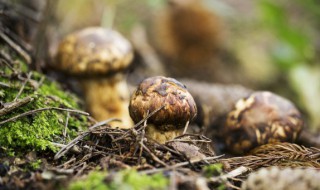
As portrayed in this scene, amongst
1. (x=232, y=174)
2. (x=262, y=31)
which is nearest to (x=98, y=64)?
Answer: (x=232, y=174)

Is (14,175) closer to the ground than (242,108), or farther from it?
closer to the ground

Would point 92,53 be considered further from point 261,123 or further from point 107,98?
point 261,123

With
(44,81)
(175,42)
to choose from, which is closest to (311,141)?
(44,81)

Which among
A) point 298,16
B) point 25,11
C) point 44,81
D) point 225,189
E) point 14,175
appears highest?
point 298,16

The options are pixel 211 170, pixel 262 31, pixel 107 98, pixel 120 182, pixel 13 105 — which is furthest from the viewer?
pixel 262 31

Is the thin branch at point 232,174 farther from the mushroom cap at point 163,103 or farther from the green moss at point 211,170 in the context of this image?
the mushroom cap at point 163,103

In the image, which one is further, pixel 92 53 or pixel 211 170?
pixel 92 53

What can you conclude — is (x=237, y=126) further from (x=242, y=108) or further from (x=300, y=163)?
(x=300, y=163)
